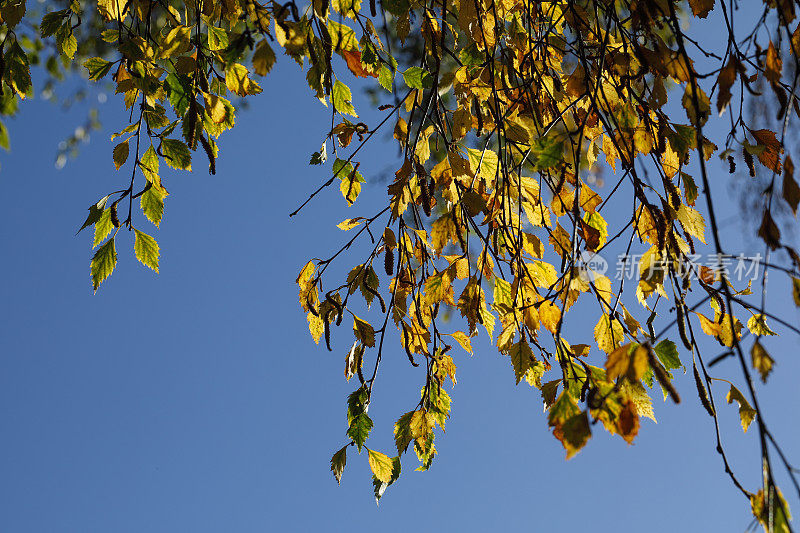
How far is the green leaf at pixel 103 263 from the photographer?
1.11 metres

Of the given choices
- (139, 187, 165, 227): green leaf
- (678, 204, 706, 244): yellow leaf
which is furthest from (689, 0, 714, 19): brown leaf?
(139, 187, 165, 227): green leaf

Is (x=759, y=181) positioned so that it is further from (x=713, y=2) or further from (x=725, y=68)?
(x=725, y=68)

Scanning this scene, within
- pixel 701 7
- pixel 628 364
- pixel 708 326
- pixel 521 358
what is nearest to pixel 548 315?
pixel 521 358

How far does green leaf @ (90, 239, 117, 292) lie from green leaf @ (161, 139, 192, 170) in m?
0.17

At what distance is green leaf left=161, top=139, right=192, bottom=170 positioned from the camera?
1.18 m

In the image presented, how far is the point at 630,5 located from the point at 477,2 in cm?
27

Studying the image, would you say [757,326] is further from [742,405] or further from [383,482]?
[383,482]

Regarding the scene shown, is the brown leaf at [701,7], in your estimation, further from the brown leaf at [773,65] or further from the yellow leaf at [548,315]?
the yellow leaf at [548,315]

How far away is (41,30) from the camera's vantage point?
1193 mm

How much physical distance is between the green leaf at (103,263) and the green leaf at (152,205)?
0.27ft

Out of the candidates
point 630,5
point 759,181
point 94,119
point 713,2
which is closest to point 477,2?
point 630,5

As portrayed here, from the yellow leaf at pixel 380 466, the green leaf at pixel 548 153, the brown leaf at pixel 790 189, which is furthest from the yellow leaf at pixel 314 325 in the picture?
the brown leaf at pixel 790 189

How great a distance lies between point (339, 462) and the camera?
1108 millimetres

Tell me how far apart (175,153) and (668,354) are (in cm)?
89
